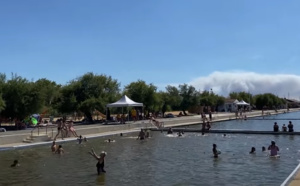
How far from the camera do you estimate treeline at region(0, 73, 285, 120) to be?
4294 centimetres

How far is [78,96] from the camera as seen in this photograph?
55812 millimetres

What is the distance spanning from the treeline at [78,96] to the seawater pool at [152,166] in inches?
648

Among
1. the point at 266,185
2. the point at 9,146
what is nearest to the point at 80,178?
the point at 266,185

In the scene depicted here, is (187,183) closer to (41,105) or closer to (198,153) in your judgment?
(198,153)

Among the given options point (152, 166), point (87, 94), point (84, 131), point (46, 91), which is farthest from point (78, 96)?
point (152, 166)

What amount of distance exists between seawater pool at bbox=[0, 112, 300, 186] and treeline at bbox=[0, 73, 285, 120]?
648 inches

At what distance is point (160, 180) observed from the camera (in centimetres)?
1590

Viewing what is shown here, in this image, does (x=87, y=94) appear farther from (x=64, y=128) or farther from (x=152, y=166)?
(x=152, y=166)

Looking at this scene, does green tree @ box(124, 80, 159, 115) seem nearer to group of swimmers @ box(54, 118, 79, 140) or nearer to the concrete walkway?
the concrete walkway

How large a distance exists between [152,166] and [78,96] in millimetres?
37946

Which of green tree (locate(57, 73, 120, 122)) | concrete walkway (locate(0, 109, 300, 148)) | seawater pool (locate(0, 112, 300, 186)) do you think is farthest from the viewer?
green tree (locate(57, 73, 120, 122))

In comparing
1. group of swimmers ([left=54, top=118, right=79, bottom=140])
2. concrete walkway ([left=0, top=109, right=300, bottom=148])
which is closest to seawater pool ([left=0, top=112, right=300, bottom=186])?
concrete walkway ([left=0, top=109, right=300, bottom=148])

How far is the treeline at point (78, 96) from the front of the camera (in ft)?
141

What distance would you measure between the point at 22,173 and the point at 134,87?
48.6m
